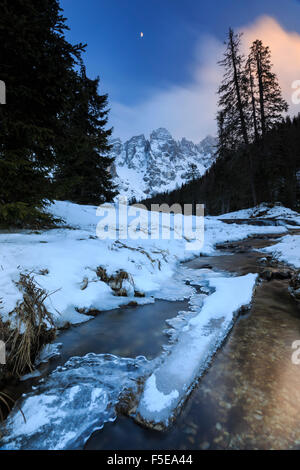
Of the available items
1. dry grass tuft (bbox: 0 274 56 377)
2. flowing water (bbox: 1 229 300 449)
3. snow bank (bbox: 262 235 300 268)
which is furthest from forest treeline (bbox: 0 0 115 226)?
snow bank (bbox: 262 235 300 268)

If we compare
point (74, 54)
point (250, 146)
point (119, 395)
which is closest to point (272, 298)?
point (119, 395)

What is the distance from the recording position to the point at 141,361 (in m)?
2.38

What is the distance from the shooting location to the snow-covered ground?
165cm

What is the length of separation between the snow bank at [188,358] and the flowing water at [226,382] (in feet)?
0.30

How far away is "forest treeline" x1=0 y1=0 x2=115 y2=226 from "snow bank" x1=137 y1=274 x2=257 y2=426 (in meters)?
3.89

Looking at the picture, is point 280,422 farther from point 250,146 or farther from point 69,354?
point 250,146

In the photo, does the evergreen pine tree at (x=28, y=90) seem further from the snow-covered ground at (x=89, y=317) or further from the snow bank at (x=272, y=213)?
the snow bank at (x=272, y=213)

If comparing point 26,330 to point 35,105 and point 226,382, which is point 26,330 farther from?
point 35,105

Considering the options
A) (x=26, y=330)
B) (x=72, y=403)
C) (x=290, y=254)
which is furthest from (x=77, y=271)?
(x=290, y=254)

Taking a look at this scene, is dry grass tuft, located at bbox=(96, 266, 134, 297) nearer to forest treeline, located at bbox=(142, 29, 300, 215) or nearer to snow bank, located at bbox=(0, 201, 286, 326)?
snow bank, located at bbox=(0, 201, 286, 326)

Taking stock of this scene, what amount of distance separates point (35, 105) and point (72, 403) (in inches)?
228

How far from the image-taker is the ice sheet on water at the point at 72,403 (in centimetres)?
150

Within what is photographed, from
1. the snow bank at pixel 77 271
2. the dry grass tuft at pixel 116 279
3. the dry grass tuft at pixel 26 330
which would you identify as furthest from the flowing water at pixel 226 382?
the dry grass tuft at pixel 116 279

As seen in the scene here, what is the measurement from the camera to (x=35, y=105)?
4.60 m
